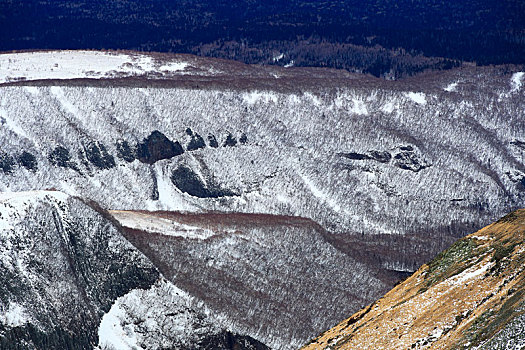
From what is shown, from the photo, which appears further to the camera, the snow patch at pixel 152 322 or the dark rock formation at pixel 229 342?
the dark rock formation at pixel 229 342

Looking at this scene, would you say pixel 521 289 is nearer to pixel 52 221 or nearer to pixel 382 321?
pixel 382 321

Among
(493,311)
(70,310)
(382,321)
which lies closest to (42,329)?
(70,310)

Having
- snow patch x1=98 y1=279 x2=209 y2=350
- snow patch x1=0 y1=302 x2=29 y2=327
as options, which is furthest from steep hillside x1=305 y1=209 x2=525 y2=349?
snow patch x1=98 y1=279 x2=209 y2=350

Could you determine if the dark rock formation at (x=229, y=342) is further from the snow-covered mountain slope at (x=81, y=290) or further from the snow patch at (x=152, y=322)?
the snow patch at (x=152, y=322)

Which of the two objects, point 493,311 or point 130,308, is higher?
point 493,311

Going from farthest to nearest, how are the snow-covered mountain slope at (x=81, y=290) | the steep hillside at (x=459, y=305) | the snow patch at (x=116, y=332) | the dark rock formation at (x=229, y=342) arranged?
the dark rock formation at (x=229, y=342)
the snow patch at (x=116, y=332)
the snow-covered mountain slope at (x=81, y=290)
the steep hillside at (x=459, y=305)

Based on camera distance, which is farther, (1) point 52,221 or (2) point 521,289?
(1) point 52,221

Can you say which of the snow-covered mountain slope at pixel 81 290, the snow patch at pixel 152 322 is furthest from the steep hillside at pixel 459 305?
the snow patch at pixel 152 322
